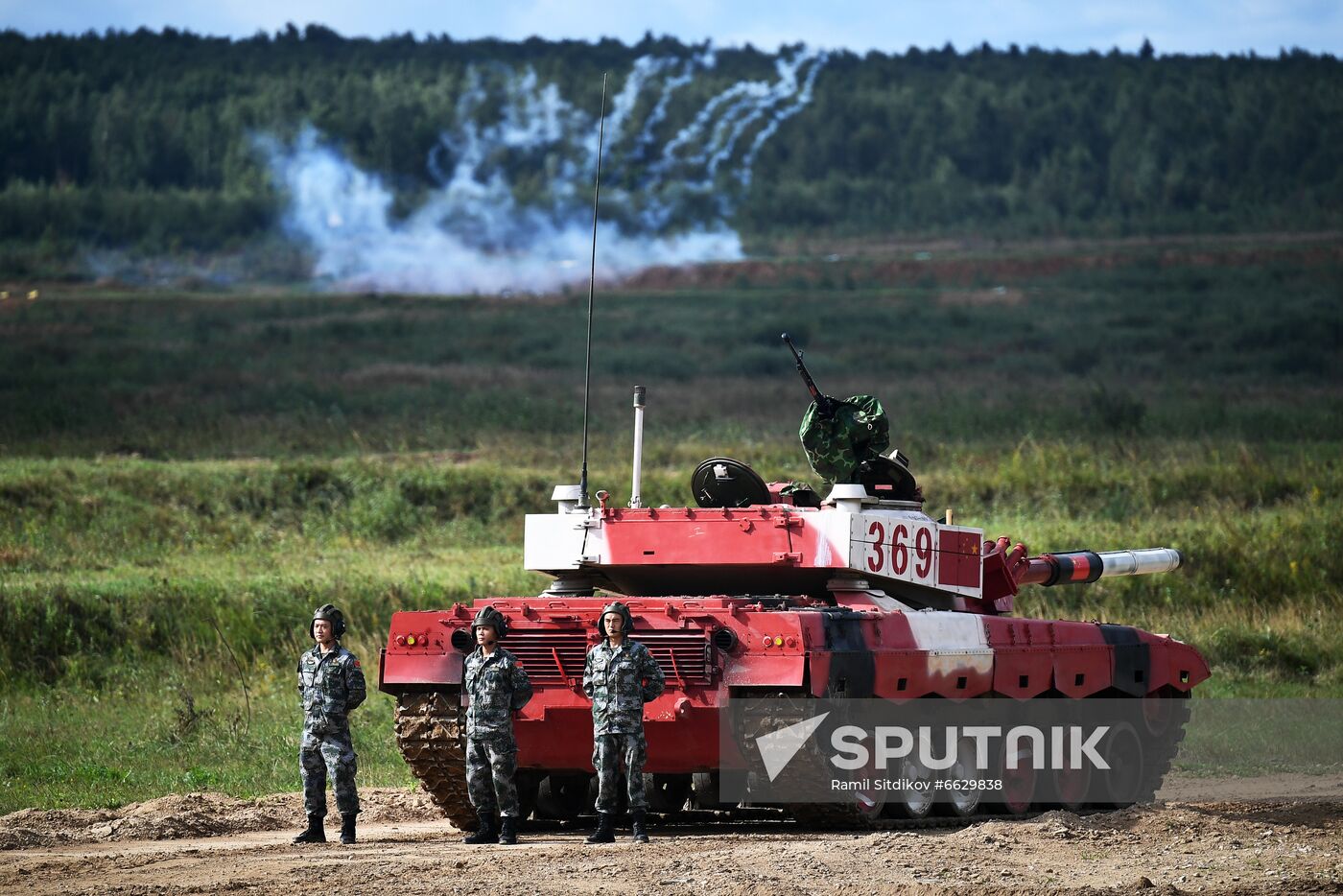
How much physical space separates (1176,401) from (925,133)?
132 feet

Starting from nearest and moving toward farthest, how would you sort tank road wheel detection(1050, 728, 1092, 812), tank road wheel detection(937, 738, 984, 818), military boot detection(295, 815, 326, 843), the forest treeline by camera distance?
1. military boot detection(295, 815, 326, 843)
2. tank road wheel detection(937, 738, 984, 818)
3. tank road wheel detection(1050, 728, 1092, 812)
4. the forest treeline

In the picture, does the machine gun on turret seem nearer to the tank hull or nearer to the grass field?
the tank hull

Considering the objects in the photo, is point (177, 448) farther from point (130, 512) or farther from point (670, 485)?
point (670, 485)

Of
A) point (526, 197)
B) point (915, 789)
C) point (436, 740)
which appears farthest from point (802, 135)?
point (436, 740)

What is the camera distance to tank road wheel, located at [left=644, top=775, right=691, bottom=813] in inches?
616

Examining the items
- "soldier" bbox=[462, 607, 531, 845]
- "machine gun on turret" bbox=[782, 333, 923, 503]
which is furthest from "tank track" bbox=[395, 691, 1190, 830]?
"machine gun on turret" bbox=[782, 333, 923, 503]

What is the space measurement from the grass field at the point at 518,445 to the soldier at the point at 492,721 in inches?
175

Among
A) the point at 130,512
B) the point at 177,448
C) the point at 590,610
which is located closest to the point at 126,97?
the point at 177,448

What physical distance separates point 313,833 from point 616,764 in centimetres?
208

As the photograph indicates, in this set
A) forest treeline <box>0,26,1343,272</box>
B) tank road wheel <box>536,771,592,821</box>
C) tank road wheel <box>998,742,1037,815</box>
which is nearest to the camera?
tank road wheel <box>536,771,592,821</box>

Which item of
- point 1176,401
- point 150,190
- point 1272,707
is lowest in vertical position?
point 1272,707

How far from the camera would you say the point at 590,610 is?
45.4 feet

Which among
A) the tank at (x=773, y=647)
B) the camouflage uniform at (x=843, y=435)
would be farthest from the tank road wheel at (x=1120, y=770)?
the camouflage uniform at (x=843, y=435)

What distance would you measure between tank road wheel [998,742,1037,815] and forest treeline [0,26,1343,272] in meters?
42.8
